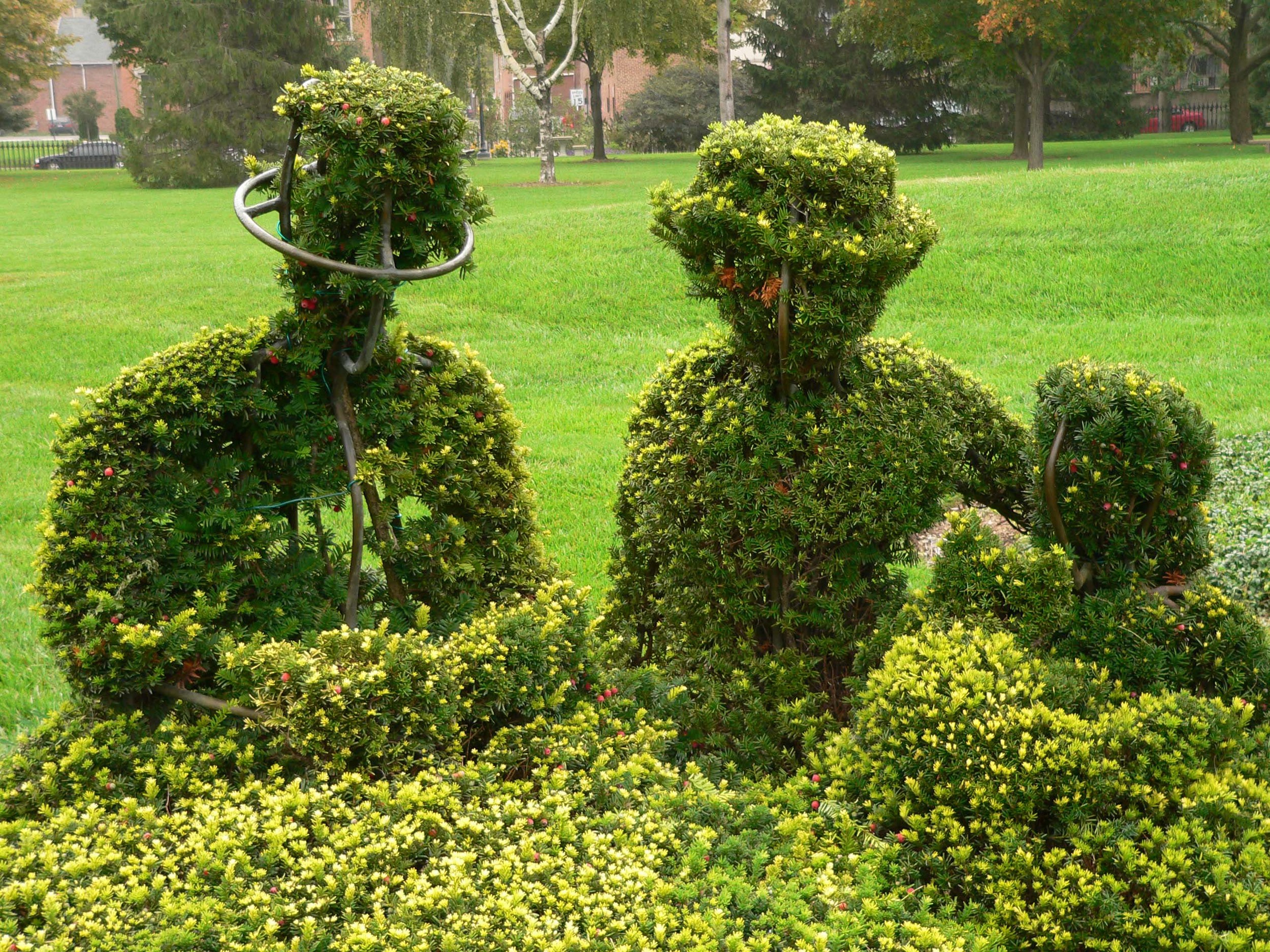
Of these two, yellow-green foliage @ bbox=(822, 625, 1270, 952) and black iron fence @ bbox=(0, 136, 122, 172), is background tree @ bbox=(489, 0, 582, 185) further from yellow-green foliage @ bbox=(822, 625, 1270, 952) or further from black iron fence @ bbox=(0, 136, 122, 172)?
black iron fence @ bbox=(0, 136, 122, 172)

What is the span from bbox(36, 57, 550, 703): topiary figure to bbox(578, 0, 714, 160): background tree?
93.4ft

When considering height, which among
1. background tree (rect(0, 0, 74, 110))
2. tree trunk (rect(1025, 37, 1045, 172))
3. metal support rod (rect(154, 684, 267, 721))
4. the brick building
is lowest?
metal support rod (rect(154, 684, 267, 721))

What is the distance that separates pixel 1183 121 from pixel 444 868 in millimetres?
59500

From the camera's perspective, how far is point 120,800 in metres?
3.01

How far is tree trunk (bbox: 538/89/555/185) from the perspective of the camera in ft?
97.6

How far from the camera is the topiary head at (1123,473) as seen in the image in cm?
315

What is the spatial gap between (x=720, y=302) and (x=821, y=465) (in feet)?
2.00

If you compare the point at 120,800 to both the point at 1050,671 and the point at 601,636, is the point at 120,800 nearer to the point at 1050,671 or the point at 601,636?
the point at 601,636

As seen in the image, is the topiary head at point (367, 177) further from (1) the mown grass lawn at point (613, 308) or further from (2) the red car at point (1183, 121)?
(2) the red car at point (1183, 121)

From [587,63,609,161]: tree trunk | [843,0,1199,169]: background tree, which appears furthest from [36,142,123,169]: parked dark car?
[843,0,1199,169]: background tree

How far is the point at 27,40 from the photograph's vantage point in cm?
4575

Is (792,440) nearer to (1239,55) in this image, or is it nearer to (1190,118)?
(1239,55)

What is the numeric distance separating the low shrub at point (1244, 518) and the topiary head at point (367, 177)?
328 centimetres

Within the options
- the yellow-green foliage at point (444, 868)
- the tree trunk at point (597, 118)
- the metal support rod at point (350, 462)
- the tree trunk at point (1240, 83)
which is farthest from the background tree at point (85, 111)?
the yellow-green foliage at point (444, 868)
